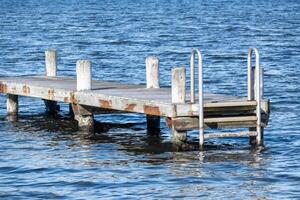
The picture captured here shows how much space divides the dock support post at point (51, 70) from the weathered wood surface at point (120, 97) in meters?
0.53

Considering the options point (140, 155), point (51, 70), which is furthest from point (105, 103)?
point (51, 70)

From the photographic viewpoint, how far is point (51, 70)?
102ft

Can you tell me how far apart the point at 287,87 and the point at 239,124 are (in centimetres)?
1288

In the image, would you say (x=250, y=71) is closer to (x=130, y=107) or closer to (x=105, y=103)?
(x=130, y=107)

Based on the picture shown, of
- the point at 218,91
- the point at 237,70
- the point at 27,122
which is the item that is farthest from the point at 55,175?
the point at 237,70

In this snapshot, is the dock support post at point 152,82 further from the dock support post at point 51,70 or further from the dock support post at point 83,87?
the dock support post at point 51,70

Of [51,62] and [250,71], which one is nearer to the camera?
[250,71]

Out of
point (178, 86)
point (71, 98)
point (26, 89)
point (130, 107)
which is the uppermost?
point (178, 86)

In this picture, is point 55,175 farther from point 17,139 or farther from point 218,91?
point 218,91

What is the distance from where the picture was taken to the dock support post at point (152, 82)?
2725 cm

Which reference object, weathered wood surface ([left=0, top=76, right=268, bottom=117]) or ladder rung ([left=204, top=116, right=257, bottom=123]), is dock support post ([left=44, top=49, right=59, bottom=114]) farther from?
ladder rung ([left=204, top=116, right=257, bottom=123])

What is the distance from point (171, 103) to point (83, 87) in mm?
3334

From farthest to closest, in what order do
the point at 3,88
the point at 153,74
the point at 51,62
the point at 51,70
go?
the point at 51,70 → the point at 51,62 → the point at 3,88 → the point at 153,74

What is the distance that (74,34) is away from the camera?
236ft
